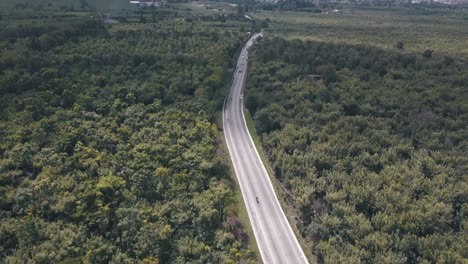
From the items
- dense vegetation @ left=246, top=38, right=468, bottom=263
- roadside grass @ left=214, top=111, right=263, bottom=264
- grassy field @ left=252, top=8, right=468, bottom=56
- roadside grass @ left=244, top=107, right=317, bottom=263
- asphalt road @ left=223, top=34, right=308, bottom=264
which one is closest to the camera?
dense vegetation @ left=246, top=38, right=468, bottom=263

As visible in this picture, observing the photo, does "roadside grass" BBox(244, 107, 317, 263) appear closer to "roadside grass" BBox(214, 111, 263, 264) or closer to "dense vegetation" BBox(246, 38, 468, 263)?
"dense vegetation" BBox(246, 38, 468, 263)

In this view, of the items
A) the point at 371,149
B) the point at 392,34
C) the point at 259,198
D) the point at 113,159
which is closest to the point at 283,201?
the point at 259,198

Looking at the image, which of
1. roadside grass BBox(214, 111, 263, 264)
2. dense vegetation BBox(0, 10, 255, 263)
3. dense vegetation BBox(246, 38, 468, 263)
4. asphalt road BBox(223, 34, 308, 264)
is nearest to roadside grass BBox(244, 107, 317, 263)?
asphalt road BBox(223, 34, 308, 264)

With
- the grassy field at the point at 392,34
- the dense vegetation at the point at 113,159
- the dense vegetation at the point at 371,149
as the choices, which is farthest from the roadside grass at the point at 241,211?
the grassy field at the point at 392,34

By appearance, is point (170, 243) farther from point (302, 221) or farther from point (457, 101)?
point (457, 101)

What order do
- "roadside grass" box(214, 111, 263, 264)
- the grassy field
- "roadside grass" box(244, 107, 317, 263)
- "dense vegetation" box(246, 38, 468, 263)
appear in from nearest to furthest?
"dense vegetation" box(246, 38, 468, 263) < "roadside grass" box(244, 107, 317, 263) < "roadside grass" box(214, 111, 263, 264) < the grassy field

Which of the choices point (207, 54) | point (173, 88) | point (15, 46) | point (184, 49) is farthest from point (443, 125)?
point (15, 46)

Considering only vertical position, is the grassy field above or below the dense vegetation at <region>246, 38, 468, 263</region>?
above
